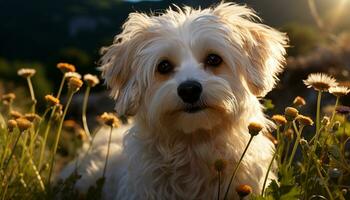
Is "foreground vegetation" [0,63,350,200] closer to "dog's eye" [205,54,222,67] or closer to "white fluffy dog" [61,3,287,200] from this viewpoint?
"white fluffy dog" [61,3,287,200]

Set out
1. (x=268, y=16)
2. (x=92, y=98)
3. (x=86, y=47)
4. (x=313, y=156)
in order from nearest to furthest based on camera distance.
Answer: (x=313, y=156), (x=92, y=98), (x=268, y=16), (x=86, y=47)

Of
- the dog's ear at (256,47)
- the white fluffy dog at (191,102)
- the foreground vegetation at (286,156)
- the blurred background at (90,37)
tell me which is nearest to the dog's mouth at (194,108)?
the white fluffy dog at (191,102)

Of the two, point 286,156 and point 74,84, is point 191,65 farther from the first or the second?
point 286,156

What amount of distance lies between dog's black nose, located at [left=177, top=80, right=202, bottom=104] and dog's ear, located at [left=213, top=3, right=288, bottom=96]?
585mm

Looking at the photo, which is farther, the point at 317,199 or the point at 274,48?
the point at 274,48

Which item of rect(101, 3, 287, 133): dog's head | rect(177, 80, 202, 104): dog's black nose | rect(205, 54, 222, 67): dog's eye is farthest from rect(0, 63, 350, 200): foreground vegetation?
rect(205, 54, 222, 67): dog's eye

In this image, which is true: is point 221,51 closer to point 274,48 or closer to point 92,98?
point 274,48

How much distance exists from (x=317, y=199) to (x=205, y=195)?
737 millimetres

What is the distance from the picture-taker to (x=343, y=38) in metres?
14.8

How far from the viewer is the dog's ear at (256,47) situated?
4418 mm

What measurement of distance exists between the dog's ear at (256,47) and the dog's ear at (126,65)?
0.58 metres

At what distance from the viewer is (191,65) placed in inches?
164

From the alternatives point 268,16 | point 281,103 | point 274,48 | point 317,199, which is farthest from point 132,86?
point 268,16

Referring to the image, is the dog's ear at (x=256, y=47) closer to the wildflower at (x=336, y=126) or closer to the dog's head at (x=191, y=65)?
the dog's head at (x=191, y=65)
